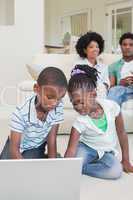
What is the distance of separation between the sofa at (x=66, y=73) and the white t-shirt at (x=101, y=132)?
1011 mm

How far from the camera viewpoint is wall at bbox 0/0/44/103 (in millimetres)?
4664

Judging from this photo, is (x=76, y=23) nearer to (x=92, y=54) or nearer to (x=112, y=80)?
(x=112, y=80)

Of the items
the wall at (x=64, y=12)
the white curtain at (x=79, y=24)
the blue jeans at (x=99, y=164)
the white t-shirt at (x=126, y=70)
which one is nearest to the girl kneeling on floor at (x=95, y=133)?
the blue jeans at (x=99, y=164)

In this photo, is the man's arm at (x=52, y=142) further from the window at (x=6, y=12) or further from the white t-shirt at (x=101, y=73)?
the window at (x=6, y=12)

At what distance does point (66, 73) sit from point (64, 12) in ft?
20.2

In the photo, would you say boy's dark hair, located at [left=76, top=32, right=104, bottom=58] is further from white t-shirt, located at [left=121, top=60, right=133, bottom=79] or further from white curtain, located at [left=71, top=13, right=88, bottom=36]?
white curtain, located at [left=71, top=13, right=88, bottom=36]

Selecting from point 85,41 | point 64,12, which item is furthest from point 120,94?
point 64,12

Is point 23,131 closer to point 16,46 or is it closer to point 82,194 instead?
point 82,194

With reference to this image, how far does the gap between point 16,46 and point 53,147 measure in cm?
325

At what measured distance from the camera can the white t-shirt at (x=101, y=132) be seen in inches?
70.9

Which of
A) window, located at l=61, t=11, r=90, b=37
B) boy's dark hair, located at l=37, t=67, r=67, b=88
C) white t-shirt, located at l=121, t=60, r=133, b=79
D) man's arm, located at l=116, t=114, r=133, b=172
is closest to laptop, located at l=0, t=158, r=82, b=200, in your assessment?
boy's dark hair, located at l=37, t=67, r=67, b=88

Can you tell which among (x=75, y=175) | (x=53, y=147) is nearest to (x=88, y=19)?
(x=53, y=147)

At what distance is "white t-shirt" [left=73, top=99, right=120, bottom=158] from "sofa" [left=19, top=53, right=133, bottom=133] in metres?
1.01

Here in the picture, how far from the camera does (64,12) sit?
30.2 ft
